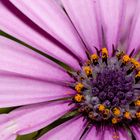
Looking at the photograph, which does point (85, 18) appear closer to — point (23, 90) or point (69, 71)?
point (69, 71)

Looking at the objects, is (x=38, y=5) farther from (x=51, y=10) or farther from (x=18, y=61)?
(x=18, y=61)

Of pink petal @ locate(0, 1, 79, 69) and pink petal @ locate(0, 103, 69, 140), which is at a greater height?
pink petal @ locate(0, 1, 79, 69)

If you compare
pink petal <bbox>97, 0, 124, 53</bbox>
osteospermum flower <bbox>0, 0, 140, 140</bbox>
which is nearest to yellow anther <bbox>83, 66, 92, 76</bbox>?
osteospermum flower <bbox>0, 0, 140, 140</bbox>

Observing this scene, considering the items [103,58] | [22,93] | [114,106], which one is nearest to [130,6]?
[103,58]

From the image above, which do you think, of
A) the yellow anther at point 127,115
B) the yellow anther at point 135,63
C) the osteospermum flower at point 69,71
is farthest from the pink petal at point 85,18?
the yellow anther at point 127,115

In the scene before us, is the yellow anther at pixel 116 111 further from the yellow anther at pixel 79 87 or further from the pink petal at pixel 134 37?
the pink petal at pixel 134 37

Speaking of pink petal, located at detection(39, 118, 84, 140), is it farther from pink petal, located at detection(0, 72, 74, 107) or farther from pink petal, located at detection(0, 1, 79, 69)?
pink petal, located at detection(0, 1, 79, 69)

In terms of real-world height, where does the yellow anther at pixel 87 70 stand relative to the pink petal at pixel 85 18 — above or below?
below
